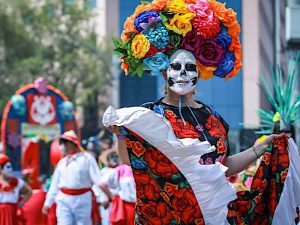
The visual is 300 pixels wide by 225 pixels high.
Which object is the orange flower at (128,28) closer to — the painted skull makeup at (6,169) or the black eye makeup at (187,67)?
the black eye makeup at (187,67)

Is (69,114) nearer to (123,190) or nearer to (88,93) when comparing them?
(123,190)

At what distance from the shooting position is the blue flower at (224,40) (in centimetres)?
545

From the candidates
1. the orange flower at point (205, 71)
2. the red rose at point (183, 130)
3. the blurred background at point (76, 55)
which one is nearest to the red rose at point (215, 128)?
the red rose at point (183, 130)

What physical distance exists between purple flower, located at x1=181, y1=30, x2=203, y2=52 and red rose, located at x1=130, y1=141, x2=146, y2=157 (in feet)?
2.31

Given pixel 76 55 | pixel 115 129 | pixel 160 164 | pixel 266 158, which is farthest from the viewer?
pixel 76 55

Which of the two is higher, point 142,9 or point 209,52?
point 142,9

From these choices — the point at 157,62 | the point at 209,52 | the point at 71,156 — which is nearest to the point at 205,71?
the point at 209,52

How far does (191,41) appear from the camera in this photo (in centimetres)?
542

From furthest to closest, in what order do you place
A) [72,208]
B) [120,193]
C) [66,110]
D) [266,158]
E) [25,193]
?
[66,110] < [25,193] < [120,193] < [72,208] < [266,158]

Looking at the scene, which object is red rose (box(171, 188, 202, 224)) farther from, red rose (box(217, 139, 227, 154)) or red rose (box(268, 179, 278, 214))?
red rose (box(268, 179, 278, 214))

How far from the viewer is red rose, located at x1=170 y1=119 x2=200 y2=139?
5.16 meters

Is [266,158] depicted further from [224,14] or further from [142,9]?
[142,9]

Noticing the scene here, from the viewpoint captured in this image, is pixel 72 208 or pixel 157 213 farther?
pixel 72 208

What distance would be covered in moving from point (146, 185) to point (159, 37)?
888 mm
